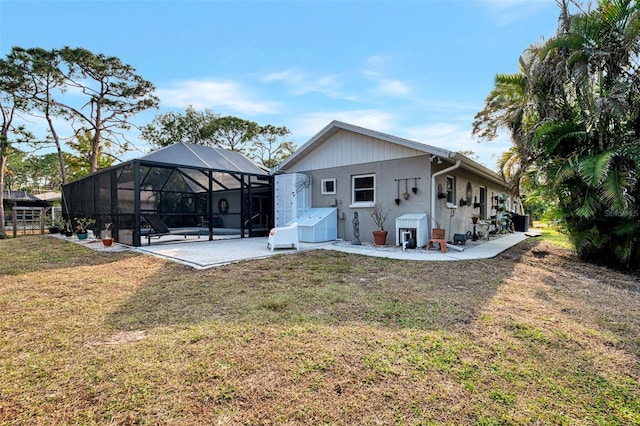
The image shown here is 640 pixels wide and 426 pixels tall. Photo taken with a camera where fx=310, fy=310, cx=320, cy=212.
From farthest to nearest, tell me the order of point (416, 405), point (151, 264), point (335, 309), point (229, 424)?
point (151, 264) → point (335, 309) → point (416, 405) → point (229, 424)

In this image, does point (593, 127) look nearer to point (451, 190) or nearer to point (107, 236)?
point (451, 190)

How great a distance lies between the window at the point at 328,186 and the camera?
10141 mm

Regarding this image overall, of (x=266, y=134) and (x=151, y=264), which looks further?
(x=266, y=134)

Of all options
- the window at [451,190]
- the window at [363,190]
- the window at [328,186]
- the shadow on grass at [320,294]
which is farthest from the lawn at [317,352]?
the window at [328,186]

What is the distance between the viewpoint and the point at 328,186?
10.4m

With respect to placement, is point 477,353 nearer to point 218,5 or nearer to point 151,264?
point 151,264

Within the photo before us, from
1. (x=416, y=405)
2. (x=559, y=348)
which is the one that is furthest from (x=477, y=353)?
(x=416, y=405)

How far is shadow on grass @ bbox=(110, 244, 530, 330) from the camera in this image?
10.2 ft

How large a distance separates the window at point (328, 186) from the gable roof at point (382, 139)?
4.35 ft

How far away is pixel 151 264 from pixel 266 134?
21290mm

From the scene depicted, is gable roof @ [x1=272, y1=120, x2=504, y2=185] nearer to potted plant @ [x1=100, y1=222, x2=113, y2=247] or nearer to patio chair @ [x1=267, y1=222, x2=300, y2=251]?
patio chair @ [x1=267, y1=222, x2=300, y2=251]

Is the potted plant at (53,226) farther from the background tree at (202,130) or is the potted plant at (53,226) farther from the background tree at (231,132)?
the background tree at (231,132)

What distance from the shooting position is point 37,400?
5.85ft

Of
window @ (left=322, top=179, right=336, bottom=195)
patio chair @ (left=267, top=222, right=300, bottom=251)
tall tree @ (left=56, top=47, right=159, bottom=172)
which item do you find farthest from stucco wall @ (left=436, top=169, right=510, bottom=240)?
tall tree @ (left=56, top=47, right=159, bottom=172)
